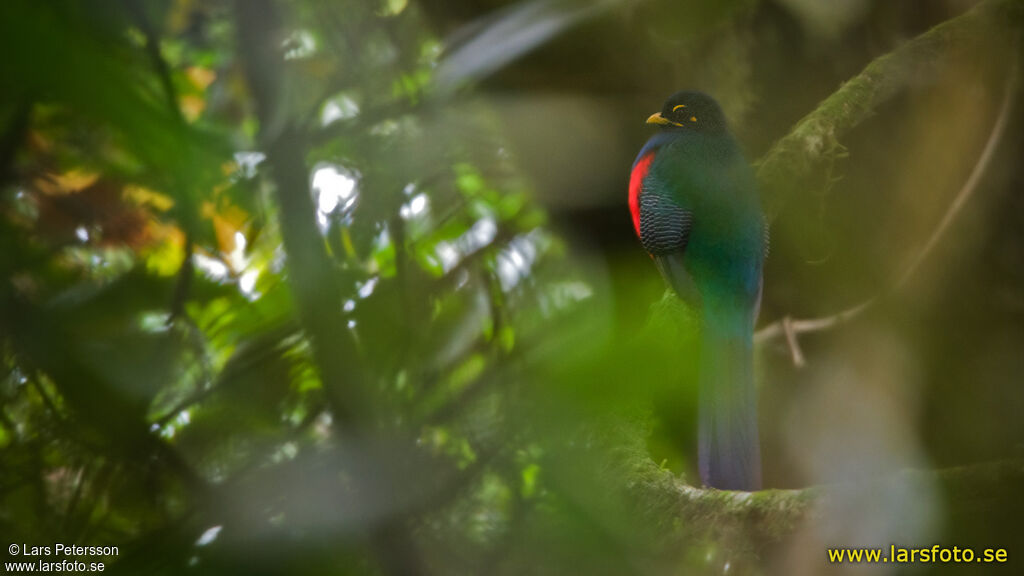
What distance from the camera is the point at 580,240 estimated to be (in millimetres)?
1633

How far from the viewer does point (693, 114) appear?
1945 millimetres

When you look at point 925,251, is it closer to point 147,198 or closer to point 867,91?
point 867,91

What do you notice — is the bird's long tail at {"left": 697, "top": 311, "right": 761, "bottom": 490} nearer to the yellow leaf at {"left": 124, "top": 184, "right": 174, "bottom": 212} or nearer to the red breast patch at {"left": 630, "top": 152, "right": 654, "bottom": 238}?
the red breast patch at {"left": 630, "top": 152, "right": 654, "bottom": 238}

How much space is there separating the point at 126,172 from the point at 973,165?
214 cm

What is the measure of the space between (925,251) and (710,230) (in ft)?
2.30

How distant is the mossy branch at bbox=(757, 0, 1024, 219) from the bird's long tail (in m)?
0.48

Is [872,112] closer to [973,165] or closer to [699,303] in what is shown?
[973,165]

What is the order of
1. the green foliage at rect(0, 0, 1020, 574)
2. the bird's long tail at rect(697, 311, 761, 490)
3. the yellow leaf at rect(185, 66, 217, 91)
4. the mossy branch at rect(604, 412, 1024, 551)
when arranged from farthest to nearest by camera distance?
the yellow leaf at rect(185, 66, 217, 91)
the bird's long tail at rect(697, 311, 761, 490)
the mossy branch at rect(604, 412, 1024, 551)
the green foliage at rect(0, 0, 1020, 574)

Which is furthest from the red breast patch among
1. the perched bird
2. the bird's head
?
the bird's head

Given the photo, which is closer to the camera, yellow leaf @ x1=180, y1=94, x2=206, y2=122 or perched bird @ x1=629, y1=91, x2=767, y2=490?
yellow leaf @ x1=180, y1=94, x2=206, y2=122

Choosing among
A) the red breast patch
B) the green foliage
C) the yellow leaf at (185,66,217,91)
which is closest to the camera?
the green foliage

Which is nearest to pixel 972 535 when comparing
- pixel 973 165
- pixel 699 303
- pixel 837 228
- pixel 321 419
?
pixel 699 303

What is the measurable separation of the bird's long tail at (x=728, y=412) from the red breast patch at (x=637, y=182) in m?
0.37

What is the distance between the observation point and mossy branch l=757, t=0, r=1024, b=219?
185cm
